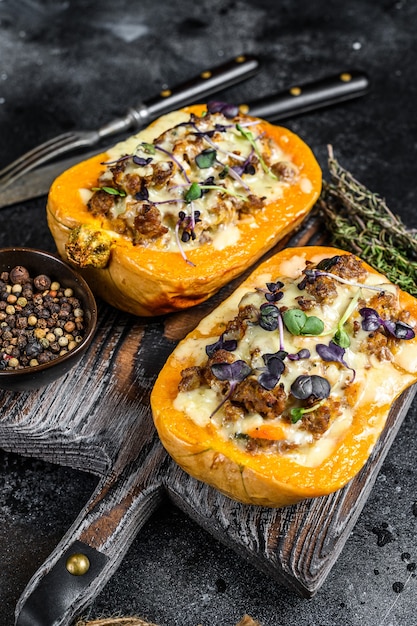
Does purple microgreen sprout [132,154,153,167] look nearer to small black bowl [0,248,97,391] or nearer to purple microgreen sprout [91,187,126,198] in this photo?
purple microgreen sprout [91,187,126,198]

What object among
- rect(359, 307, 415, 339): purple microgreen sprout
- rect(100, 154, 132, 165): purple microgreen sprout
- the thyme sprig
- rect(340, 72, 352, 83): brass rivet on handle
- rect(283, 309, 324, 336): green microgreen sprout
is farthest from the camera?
rect(340, 72, 352, 83): brass rivet on handle

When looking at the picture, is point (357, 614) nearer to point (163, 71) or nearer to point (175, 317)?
point (175, 317)

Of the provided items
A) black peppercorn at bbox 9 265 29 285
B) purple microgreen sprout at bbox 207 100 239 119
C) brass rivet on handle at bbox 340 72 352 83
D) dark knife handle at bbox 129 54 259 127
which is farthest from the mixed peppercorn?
brass rivet on handle at bbox 340 72 352 83

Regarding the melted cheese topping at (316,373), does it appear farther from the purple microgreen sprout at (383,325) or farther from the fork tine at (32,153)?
the fork tine at (32,153)

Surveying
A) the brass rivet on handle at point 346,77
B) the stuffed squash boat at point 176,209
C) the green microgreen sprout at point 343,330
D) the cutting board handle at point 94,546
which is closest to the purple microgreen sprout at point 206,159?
the stuffed squash boat at point 176,209

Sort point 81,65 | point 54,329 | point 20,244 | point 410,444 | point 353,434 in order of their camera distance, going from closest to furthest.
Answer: point 353,434
point 54,329
point 410,444
point 20,244
point 81,65

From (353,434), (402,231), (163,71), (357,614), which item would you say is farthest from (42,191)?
(357,614)
